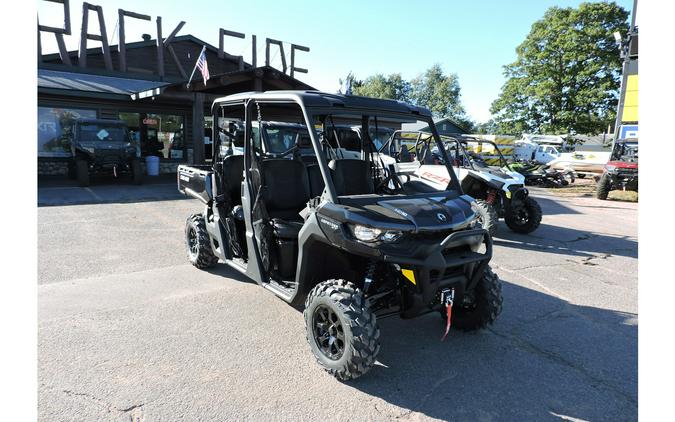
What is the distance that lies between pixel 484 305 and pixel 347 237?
155 cm

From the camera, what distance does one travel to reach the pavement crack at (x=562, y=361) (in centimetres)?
303

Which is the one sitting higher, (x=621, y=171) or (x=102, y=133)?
(x=102, y=133)

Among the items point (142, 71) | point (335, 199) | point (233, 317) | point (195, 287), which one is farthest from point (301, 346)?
point (142, 71)

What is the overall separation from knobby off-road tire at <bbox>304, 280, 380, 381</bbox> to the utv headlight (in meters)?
0.39

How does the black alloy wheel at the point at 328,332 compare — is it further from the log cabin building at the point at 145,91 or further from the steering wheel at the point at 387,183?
the log cabin building at the point at 145,91

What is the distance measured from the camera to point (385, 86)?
67.8 metres

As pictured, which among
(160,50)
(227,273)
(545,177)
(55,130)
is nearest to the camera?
(227,273)

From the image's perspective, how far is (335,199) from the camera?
123 inches

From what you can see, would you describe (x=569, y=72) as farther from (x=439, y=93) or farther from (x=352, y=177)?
(x=352, y=177)

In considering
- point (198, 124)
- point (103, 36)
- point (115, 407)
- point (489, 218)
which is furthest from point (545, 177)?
point (103, 36)

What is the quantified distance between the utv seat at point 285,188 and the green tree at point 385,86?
63827 mm
